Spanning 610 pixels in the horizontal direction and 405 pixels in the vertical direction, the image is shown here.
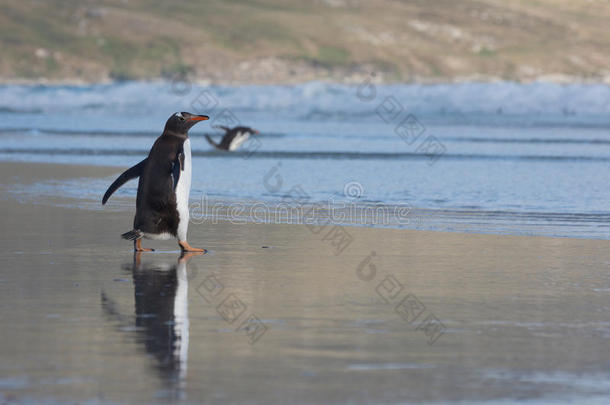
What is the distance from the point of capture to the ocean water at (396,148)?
10.8 m

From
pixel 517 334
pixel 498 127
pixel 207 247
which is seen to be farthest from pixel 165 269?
pixel 498 127

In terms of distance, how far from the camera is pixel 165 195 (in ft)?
24.8

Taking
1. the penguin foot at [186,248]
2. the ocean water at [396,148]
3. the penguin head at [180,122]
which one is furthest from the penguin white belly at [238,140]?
the penguin foot at [186,248]

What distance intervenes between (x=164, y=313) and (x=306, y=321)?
2.32 feet

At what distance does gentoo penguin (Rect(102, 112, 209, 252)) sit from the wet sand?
17 centimetres

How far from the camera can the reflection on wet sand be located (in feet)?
14.1

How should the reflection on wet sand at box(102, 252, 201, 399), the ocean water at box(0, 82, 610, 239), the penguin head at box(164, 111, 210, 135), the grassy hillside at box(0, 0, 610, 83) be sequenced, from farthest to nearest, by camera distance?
the grassy hillside at box(0, 0, 610, 83), the ocean water at box(0, 82, 610, 239), the penguin head at box(164, 111, 210, 135), the reflection on wet sand at box(102, 252, 201, 399)

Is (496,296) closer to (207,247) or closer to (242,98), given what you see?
(207,247)

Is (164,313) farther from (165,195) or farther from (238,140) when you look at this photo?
(238,140)

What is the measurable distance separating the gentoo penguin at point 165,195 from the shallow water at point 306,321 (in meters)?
0.18

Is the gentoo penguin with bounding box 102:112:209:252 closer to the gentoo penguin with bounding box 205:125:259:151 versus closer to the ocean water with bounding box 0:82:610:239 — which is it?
the ocean water with bounding box 0:82:610:239

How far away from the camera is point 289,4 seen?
146m

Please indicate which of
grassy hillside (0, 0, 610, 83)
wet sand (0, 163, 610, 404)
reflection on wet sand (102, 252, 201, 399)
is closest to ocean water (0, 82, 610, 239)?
wet sand (0, 163, 610, 404)

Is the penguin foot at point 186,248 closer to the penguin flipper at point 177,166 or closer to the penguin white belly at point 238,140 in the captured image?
the penguin flipper at point 177,166
